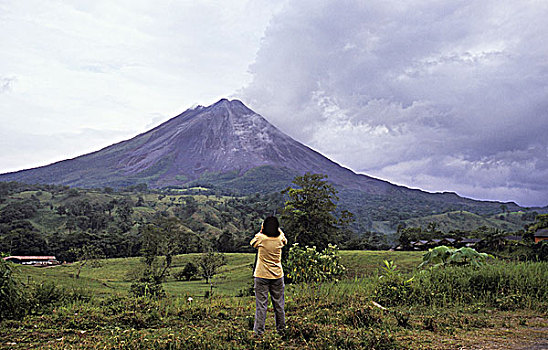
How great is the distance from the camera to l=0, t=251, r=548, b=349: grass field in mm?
4316

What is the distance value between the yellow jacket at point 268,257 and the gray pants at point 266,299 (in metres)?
0.08

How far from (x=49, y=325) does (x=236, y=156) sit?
18024cm

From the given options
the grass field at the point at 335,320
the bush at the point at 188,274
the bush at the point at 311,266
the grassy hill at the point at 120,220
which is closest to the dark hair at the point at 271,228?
the grass field at the point at 335,320

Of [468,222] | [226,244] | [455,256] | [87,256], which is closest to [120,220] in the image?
[226,244]

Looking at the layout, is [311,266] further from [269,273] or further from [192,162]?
[192,162]

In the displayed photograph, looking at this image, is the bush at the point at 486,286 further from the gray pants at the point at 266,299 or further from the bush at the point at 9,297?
the bush at the point at 9,297

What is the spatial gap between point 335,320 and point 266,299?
1142 millimetres

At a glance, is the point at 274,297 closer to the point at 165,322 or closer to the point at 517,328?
the point at 165,322

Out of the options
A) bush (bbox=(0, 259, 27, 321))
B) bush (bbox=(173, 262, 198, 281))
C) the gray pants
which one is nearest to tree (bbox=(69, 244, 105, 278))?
bush (bbox=(173, 262, 198, 281))

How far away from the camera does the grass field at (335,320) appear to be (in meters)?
4.32

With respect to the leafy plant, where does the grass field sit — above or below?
below

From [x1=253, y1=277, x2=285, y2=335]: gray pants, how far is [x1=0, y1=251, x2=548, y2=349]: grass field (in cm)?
17

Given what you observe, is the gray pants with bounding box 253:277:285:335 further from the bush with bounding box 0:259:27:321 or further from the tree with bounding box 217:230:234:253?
the tree with bounding box 217:230:234:253

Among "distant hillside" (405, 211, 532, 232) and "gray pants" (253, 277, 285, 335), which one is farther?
"distant hillside" (405, 211, 532, 232)
